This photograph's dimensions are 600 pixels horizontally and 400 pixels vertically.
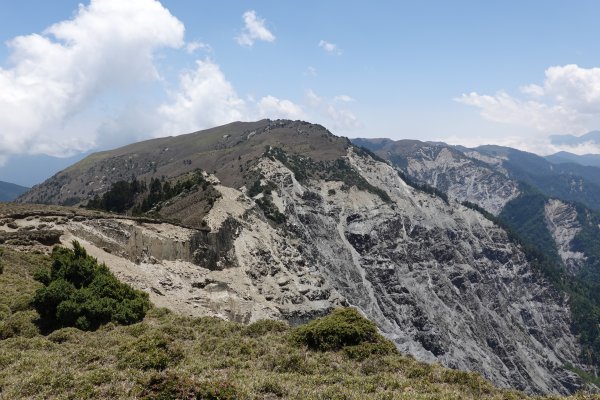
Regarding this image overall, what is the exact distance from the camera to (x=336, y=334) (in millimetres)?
22672

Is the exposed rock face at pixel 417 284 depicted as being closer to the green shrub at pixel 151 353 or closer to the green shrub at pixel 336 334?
the green shrub at pixel 336 334

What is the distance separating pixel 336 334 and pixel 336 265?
109 m

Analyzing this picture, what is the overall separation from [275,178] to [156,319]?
114 m

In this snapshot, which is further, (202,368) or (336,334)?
(336,334)

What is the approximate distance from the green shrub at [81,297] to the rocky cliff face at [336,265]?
12.4 meters

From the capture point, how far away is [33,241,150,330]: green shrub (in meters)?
26.9

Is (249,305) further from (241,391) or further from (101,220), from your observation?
(241,391)

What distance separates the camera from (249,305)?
60375 millimetres

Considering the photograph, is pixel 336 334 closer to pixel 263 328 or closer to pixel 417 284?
pixel 263 328

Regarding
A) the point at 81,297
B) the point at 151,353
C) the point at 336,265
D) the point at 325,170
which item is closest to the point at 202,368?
the point at 151,353

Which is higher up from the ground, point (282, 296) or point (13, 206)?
point (13, 206)

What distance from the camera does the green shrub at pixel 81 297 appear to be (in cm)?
2691

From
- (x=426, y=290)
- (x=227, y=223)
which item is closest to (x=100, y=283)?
(x=227, y=223)

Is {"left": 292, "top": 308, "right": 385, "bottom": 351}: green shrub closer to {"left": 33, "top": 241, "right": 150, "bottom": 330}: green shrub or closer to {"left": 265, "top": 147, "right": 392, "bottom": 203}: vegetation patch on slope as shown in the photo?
{"left": 33, "top": 241, "right": 150, "bottom": 330}: green shrub
